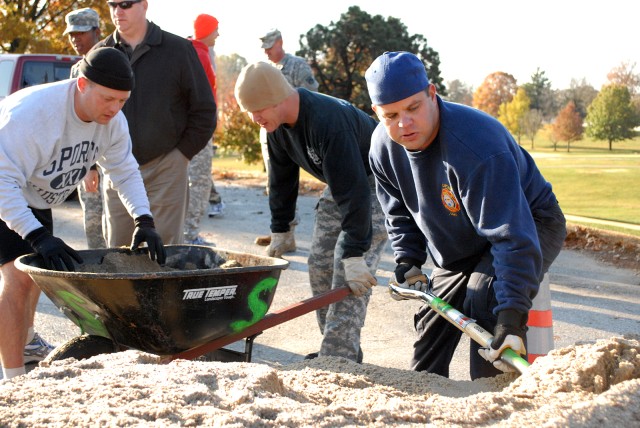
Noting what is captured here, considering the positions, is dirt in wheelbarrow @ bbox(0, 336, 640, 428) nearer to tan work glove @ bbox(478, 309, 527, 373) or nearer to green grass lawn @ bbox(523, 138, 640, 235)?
tan work glove @ bbox(478, 309, 527, 373)

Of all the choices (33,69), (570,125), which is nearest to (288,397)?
(570,125)

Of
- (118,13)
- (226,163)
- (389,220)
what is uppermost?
(118,13)

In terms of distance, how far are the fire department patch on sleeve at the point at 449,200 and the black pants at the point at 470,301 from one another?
0.98ft

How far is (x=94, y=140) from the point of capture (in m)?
3.99

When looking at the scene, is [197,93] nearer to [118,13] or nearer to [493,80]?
[118,13]

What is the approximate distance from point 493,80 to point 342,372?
28.5 feet

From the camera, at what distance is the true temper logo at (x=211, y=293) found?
3.24 m

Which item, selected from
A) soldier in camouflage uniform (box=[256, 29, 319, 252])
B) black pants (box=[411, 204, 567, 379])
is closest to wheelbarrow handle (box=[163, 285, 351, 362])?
black pants (box=[411, 204, 567, 379])

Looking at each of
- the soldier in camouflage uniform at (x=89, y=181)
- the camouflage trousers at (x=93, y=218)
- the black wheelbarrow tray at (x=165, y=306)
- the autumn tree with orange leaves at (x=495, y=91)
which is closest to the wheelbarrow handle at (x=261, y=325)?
the black wheelbarrow tray at (x=165, y=306)

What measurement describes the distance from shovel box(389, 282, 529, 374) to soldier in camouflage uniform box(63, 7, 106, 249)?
2812 mm

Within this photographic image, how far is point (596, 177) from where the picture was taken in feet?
30.2

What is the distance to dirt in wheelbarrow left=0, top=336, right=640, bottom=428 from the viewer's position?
220cm

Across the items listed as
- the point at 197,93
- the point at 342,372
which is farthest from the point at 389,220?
the point at 197,93

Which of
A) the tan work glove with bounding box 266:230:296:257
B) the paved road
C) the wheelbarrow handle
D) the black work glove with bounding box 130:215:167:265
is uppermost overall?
the black work glove with bounding box 130:215:167:265
